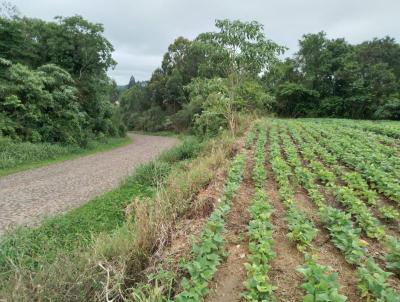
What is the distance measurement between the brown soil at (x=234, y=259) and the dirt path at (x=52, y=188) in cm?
418

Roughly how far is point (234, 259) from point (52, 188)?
791 centimetres

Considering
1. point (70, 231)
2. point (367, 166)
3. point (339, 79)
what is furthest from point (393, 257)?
point (339, 79)

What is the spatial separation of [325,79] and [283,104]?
6044 millimetres

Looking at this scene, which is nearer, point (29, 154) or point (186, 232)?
point (186, 232)

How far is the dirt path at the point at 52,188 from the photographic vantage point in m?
7.58

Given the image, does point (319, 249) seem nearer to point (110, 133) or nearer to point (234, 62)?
point (234, 62)

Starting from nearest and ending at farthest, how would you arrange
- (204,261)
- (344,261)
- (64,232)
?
(204,261), (344,261), (64,232)

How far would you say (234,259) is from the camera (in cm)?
379

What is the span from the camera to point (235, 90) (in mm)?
14430

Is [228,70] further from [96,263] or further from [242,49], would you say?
[96,263]

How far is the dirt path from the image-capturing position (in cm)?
758

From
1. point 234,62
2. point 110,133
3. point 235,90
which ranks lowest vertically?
point 110,133

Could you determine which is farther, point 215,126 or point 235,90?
point 215,126

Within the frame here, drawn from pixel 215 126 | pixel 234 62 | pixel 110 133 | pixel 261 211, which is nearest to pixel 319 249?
pixel 261 211
